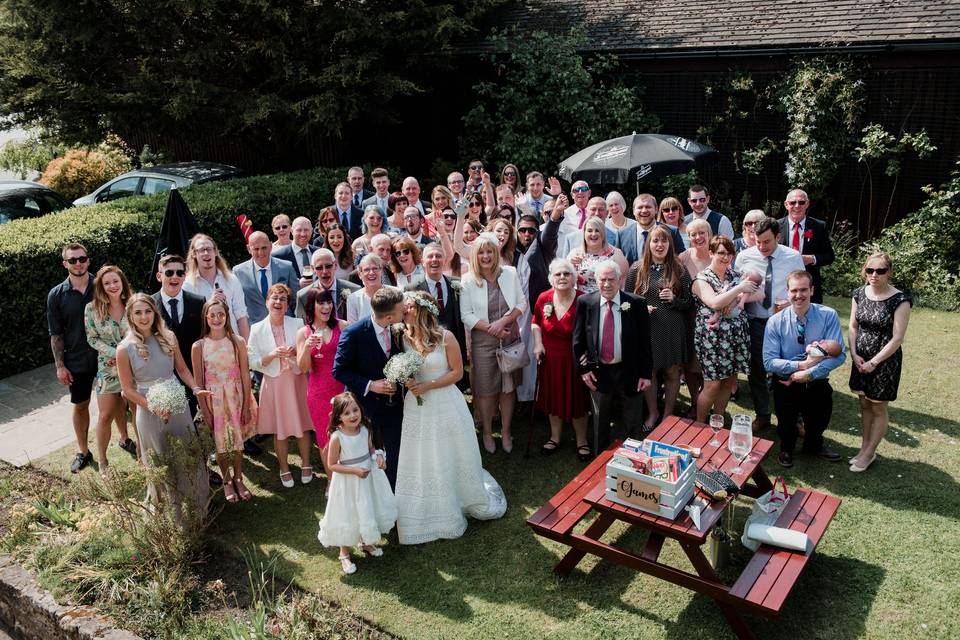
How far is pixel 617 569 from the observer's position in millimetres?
5828

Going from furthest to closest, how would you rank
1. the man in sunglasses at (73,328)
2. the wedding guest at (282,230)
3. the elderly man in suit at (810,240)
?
1. the wedding guest at (282,230)
2. the elderly man in suit at (810,240)
3. the man in sunglasses at (73,328)

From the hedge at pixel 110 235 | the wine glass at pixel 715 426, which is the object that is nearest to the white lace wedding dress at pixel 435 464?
the wine glass at pixel 715 426

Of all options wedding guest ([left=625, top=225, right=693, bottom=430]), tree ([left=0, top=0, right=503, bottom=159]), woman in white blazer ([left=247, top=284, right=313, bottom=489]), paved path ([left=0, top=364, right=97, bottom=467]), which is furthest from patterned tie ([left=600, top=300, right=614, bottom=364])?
tree ([left=0, top=0, right=503, bottom=159])

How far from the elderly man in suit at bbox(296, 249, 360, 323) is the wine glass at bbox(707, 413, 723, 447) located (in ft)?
11.3

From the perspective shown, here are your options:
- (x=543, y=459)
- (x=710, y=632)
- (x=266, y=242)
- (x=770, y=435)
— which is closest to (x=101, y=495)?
(x=266, y=242)

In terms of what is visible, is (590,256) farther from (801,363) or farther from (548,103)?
(548,103)

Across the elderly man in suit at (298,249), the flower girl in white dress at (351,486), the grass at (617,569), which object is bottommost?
the grass at (617,569)

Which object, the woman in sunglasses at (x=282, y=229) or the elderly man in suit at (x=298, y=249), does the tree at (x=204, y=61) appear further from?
the elderly man in suit at (x=298, y=249)

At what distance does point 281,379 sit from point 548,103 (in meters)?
9.79

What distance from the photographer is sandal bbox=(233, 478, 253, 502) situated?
699 cm

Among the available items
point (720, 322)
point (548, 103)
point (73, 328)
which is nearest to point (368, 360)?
point (73, 328)

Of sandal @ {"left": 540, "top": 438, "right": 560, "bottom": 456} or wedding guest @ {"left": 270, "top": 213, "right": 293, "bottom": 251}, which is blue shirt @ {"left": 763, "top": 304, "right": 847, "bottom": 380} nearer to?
sandal @ {"left": 540, "top": 438, "right": 560, "bottom": 456}

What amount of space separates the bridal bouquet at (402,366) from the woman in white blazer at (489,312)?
1484 mm

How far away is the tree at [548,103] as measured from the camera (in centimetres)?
1452
